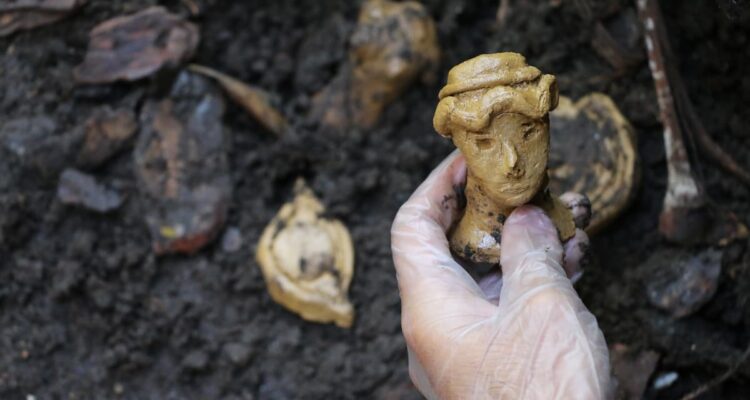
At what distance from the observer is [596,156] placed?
2.31 m

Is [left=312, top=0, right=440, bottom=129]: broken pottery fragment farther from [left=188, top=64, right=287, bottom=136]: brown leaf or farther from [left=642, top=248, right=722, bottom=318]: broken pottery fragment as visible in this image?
[left=642, top=248, right=722, bottom=318]: broken pottery fragment

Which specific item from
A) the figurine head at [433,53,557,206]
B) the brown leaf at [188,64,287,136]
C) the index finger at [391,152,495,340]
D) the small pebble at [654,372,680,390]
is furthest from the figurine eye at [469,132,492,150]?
the brown leaf at [188,64,287,136]

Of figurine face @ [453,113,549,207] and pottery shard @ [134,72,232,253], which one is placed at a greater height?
figurine face @ [453,113,549,207]

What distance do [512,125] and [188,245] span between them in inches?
52.0

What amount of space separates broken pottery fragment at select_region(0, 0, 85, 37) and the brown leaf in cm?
40

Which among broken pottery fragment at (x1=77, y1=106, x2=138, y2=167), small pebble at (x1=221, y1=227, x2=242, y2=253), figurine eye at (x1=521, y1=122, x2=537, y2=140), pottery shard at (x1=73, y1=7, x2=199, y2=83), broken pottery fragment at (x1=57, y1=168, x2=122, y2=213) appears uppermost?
figurine eye at (x1=521, y1=122, x2=537, y2=140)

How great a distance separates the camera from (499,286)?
69.7 inches

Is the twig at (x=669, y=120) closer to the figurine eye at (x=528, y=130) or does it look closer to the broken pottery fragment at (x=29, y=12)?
the figurine eye at (x=528, y=130)

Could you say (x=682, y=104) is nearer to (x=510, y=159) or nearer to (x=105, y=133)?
(x=510, y=159)

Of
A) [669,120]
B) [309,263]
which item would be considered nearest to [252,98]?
[309,263]

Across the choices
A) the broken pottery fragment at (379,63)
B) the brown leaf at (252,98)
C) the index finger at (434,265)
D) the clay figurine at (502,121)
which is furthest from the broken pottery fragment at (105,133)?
the clay figurine at (502,121)

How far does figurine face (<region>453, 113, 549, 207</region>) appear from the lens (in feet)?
5.02

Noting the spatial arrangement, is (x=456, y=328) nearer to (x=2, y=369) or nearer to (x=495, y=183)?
(x=495, y=183)

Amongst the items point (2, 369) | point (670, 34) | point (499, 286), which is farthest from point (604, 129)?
point (2, 369)
